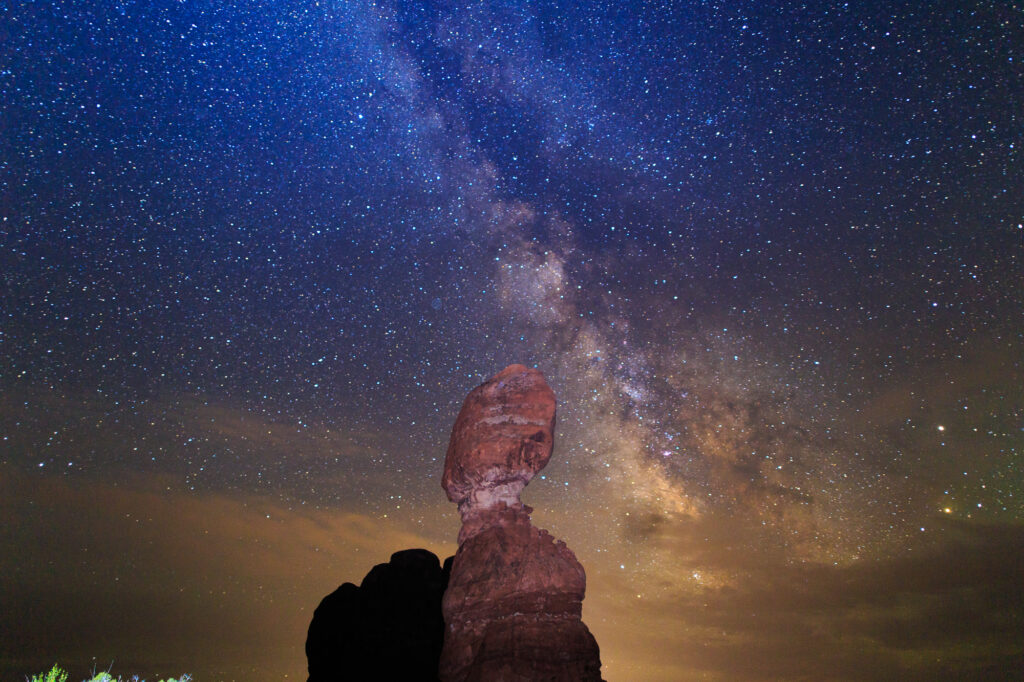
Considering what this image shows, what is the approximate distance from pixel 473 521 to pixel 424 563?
11.5ft

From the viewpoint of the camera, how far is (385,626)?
803 inches

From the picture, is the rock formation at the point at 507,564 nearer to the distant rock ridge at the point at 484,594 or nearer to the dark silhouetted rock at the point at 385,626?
the distant rock ridge at the point at 484,594

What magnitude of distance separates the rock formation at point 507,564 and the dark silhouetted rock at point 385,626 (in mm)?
2618

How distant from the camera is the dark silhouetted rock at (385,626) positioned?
1964 centimetres

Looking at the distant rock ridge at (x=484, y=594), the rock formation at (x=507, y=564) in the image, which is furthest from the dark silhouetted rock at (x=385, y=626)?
the rock formation at (x=507, y=564)

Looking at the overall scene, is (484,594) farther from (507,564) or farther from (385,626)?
(385,626)

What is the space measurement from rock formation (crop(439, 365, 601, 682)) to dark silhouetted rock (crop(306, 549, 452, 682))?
2.62 meters

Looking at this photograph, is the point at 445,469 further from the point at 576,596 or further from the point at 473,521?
the point at 576,596

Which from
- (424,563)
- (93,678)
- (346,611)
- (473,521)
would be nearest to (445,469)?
(473,521)

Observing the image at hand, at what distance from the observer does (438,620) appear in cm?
2067

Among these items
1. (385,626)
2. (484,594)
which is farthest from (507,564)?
(385,626)

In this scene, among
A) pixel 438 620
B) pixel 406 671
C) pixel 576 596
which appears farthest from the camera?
pixel 438 620

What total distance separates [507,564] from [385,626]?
6.46m

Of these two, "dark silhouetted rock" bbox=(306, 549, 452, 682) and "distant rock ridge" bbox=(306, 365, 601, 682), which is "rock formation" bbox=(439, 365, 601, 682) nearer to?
"distant rock ridge" bbox=(306, 365, 601, 682)
